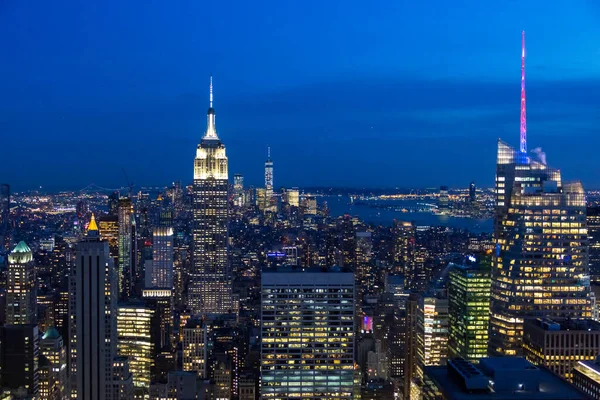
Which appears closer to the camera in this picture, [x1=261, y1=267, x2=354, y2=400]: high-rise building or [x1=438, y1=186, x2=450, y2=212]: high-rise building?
[x1=261, y1=267, x2=354, y2=400]: high-rise building

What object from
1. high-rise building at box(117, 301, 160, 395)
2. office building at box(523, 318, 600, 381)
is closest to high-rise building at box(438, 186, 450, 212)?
high-rise building at box(117, 301, 160, 395)

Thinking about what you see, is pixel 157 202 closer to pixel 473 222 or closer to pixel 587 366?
pixel 473 222

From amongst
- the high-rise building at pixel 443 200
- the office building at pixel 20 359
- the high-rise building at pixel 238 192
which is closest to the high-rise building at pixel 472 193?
the high-rise building at pixel 443 200

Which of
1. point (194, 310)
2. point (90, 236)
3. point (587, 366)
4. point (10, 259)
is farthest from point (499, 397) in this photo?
point (194, 310)

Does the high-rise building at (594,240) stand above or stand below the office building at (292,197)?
below

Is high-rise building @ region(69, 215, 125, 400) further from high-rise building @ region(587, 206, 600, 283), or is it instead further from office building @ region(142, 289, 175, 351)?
high-rise building @ region(587, 206, 600, 283)

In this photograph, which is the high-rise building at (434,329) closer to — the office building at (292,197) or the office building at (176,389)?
the office building at (176,389)

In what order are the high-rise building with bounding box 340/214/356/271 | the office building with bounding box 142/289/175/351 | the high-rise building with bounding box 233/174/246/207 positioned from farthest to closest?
the high-rise building with bounding box 233/174/246/207 → the high-rise building with bounding box 340/214/356/271 → the office building with bounding box 142/289/175/351
